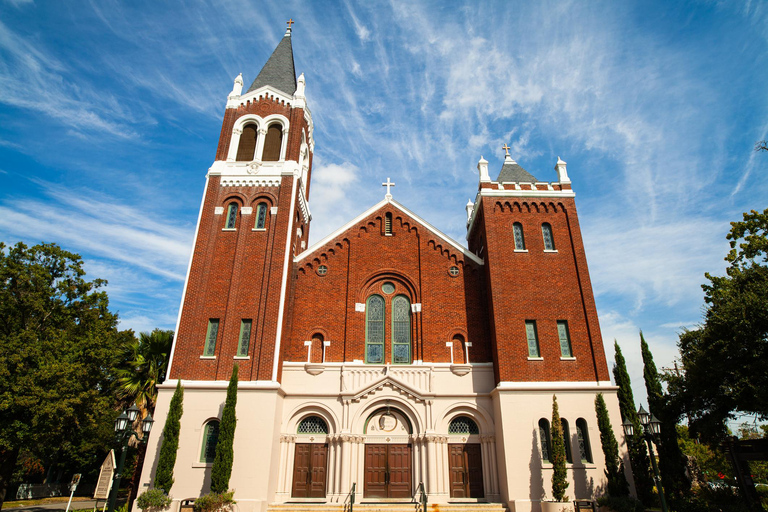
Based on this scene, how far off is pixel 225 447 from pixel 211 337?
183 inches

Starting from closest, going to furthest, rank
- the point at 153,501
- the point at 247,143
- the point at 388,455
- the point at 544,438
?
the point at 153,501
the point at 544,438
the point at 388,455
the point at 247,143

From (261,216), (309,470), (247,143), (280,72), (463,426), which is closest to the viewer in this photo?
(309,470)

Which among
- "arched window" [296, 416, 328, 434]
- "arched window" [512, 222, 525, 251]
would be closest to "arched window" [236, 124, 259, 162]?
"arched window" [296, 416, 328, 434]

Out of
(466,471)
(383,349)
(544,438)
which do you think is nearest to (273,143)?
(383,349)

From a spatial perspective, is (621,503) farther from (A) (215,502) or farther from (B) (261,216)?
(B) (261,216)

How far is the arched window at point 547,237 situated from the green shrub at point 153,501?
17419 millimetres

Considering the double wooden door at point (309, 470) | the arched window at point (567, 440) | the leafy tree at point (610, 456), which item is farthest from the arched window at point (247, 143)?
the leafy tree at point (610, 456)

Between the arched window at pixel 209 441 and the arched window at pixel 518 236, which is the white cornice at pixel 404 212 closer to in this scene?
the arched window at pixel 518 236

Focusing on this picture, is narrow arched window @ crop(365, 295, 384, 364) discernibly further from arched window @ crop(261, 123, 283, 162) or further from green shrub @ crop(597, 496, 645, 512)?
green shrub @ crop(597, 496, 645, 512)

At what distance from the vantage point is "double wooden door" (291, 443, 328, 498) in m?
17.7

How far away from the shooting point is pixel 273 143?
23125mm

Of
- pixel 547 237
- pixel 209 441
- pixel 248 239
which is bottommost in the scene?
pixel 209 441

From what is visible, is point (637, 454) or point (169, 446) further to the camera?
point (637, 454)

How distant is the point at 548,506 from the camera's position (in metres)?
15.3
